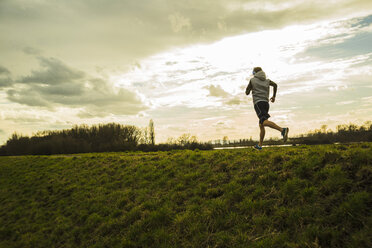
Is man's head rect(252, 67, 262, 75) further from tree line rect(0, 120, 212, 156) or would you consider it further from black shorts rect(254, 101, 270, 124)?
tree line rect(0, 120, 212, 156)

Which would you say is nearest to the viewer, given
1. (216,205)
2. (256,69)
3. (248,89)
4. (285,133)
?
(216,205)

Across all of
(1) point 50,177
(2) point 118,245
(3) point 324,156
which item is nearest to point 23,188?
(1) point 50,177

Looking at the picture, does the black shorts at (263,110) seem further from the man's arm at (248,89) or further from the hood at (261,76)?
the hood at (261,76)

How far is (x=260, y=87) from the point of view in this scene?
927cm

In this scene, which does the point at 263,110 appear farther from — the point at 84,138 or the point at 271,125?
the point at 84,138

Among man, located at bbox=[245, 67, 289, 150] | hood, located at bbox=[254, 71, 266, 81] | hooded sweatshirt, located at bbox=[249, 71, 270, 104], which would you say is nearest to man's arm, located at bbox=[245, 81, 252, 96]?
man, located at bbox=[245, 67, 289, 150]

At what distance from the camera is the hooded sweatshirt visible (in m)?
9.24

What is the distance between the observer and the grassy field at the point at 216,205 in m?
4.32

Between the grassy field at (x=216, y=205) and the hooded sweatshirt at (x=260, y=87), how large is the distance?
262 cm

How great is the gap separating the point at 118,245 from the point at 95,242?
1.10 m

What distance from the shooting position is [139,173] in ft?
33.8

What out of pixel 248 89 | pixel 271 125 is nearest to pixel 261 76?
pixel 248 89

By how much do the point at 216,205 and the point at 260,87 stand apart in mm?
5525

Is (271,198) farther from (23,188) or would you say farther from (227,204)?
(23,188)
